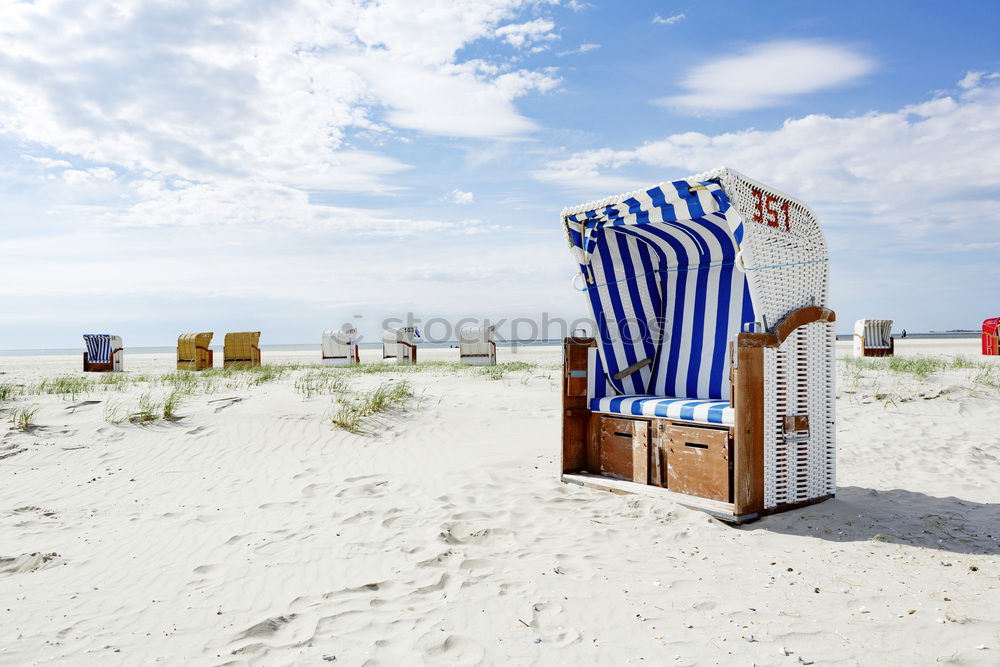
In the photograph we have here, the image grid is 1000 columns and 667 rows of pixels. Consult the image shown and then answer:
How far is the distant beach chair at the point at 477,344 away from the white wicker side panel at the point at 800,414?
14.6m

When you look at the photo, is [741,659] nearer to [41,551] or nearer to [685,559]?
[685,559]

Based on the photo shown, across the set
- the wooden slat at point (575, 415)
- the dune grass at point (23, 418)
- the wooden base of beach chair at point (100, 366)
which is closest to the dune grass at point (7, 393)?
the dune grass at point (23, 418)

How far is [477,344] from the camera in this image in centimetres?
1983

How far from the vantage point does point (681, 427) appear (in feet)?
16.7

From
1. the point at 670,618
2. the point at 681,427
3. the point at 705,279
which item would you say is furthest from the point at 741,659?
the point at 705,279

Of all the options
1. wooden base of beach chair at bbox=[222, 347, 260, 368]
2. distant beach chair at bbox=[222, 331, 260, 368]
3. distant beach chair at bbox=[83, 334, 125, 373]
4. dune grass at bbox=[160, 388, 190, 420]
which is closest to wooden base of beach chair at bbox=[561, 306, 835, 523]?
dune grass at bbox=[160, 388, 190, 420]

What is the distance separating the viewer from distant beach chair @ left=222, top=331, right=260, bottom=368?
18.8m

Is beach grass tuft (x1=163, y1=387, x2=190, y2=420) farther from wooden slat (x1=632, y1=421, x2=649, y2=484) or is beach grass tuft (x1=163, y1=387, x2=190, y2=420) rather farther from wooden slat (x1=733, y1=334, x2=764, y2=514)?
wooden slat (x1=733, y1=334, x2=764, y2=514)

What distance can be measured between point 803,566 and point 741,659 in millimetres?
1363

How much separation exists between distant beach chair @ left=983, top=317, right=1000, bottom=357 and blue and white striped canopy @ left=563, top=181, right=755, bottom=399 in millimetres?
19614

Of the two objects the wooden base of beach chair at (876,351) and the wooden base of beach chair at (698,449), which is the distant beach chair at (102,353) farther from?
the wooden base of beach chair at (876,351)

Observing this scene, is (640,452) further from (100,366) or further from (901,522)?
(100,366)

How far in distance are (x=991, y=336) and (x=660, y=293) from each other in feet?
66.6

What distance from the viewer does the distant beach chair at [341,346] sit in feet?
67.2
